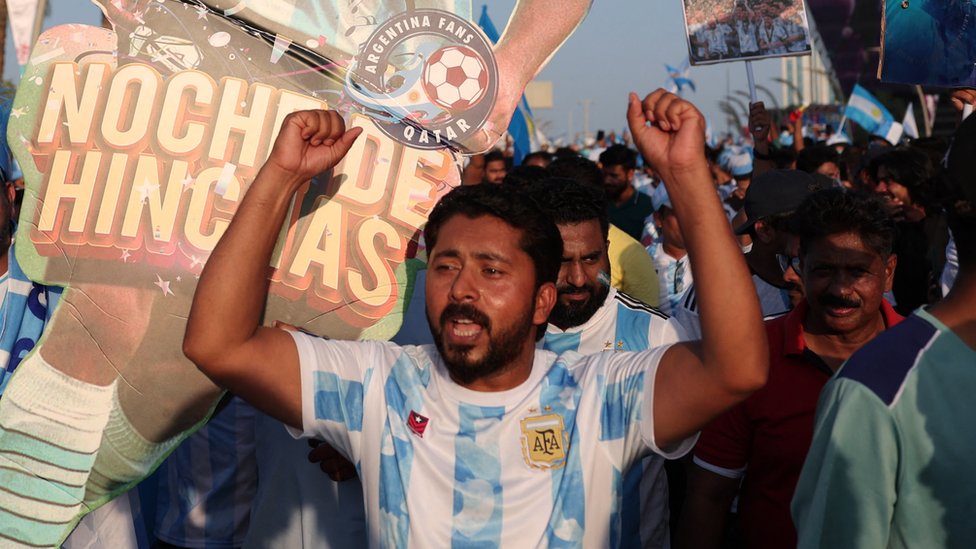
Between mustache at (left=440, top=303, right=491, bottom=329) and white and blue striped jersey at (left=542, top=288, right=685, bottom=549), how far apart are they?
0.89m

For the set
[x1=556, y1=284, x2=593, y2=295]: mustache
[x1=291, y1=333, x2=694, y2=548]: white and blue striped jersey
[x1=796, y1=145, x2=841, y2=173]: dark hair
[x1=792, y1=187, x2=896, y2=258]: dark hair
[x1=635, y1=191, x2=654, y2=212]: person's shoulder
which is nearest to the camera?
[x1=291, y1=333, x2=694, y2=548]: white and blue striped jersey

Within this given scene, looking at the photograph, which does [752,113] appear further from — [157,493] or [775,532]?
Result: [157,493]

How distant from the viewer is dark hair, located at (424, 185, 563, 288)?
256 centimetres

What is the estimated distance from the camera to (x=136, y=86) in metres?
3.07

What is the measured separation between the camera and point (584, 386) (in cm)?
249

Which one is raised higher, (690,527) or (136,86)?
(136,86)

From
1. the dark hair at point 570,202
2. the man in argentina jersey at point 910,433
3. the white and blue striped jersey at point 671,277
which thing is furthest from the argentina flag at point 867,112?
the man in argentina jersey at point 910,433

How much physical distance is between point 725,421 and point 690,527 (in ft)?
1.06

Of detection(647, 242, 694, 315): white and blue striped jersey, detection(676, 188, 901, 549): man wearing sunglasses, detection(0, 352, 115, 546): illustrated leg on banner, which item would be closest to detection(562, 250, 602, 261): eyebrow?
detection(676, 188, 901, 549): man wearing sunglasses

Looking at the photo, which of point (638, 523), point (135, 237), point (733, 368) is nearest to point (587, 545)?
point (733, 368)

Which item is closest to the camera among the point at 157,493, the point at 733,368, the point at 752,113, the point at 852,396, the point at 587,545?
the point at 852,396

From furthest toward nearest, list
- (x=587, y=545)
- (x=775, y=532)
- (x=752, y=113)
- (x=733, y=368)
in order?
(x=752, y=113) → (x=775, y=532) → (x=587, y=545) → (x=733, y=368)

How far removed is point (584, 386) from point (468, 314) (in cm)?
32

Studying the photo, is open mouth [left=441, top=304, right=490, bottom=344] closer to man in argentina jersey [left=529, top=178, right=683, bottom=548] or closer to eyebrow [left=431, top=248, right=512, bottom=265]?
eyebrow [left=431, top=248, right=512, bottom=265]
